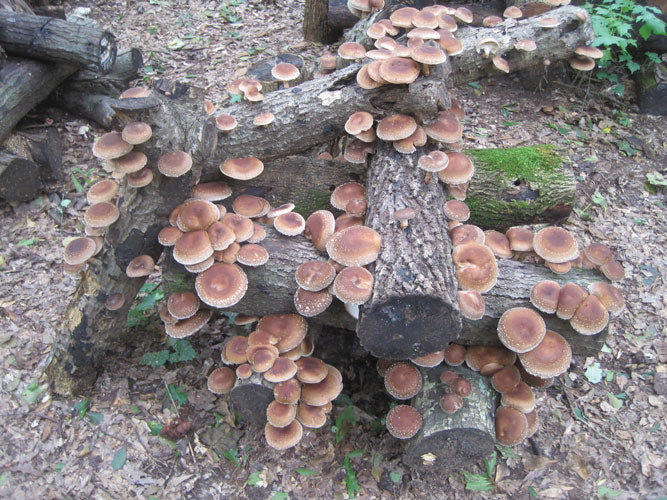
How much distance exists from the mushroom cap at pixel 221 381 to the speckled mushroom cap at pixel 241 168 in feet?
6.76

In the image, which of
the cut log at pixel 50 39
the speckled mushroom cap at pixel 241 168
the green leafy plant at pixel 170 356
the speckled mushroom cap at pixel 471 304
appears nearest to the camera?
the speckled mushroom cap at pixel 471 304

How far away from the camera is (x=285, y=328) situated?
4.25 m

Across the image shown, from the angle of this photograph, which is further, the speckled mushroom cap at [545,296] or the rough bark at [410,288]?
the speckled mushroom cap at [545,296]

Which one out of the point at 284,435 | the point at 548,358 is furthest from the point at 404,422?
the point at 548,358

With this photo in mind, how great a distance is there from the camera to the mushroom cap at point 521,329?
3820 millimetres

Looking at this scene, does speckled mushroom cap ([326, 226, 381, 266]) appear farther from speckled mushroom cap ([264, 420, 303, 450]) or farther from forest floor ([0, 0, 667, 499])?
forest floor ([0, 0, 667, 499])

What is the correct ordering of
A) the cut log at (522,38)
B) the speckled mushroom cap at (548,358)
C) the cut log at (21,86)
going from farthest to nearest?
1. the cut log at (21,86)
2. the cut log at (522,38)
3. the speckled mushroom cap at (548,358)

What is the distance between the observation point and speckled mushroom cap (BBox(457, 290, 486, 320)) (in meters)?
3.77

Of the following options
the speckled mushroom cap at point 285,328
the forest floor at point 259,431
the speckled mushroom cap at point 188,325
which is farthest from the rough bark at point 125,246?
the speckled mushroom cap at point 285,328

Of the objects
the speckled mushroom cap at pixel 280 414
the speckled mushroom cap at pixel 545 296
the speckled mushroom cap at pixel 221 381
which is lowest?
the speckled mushroom cap at pixel 221 381

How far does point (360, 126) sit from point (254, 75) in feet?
9.23

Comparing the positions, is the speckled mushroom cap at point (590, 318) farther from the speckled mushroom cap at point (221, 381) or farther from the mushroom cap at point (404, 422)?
the speckled mushroom cap at point (221, 381)

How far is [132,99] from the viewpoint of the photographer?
4031 millimetres

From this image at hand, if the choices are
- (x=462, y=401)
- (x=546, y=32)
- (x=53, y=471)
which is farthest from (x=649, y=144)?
(x=53, y=471)
